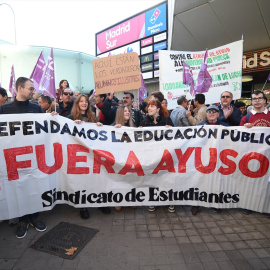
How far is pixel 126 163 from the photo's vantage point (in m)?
3.36

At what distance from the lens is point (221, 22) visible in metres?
8.60

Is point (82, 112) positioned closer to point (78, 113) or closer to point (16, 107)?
point (78, 113)

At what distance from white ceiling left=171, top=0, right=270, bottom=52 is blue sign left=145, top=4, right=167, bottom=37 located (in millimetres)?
1220

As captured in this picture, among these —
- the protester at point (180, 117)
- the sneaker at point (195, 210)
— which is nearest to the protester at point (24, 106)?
the sneaker at point (195, 210)

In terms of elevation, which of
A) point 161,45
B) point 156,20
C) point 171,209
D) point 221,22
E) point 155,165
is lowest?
point 171,209

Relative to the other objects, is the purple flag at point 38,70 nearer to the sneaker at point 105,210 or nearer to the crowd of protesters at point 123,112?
the crowd of protesters at point 123,112

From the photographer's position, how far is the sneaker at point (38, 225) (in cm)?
296

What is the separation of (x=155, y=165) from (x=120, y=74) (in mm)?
1827

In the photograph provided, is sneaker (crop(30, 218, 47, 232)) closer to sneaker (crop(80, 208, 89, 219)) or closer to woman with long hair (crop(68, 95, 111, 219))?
sneaker (crop(80, 208, 89, 219))

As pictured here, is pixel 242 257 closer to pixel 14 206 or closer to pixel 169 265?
pixel 169 265

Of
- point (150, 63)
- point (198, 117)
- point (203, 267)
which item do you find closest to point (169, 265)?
point (203, 267)

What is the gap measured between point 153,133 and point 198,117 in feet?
4.59

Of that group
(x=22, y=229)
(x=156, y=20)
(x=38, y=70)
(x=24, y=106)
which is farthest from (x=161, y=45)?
(x=22, y=229)

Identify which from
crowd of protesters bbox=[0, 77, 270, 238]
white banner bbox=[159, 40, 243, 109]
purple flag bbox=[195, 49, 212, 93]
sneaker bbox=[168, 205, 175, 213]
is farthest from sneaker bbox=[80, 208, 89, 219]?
purple flag bbox=[195, 49, 212, 93]
